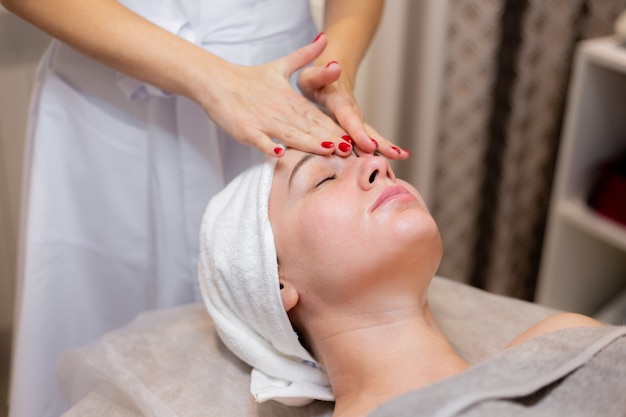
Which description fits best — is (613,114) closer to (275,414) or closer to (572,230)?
(572,230)

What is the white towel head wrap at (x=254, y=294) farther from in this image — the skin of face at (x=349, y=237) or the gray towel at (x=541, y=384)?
the gray towel at (x=541, y=384)

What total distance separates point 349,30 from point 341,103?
0.21 m

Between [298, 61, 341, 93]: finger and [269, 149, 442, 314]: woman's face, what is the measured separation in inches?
6.1

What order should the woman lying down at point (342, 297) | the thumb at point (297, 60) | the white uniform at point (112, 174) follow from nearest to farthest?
1. the woman lying down at point (342, 297)
2. the thumb at point (297, 60)
3. the white uniform at point (112, 174)

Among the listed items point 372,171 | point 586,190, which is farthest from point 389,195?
point 586,190

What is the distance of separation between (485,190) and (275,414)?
135cm

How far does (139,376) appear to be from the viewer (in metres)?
1.27

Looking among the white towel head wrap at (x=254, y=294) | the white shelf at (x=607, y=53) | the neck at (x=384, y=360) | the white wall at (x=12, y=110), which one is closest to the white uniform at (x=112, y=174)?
the white towel head wrap at (x=254, y=294)

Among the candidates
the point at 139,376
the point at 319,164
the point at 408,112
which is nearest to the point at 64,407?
the point at 139,376

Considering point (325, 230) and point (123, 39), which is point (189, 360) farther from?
point (123, 39)

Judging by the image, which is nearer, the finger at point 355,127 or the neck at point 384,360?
the neck at point 384,360

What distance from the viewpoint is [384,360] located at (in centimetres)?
115

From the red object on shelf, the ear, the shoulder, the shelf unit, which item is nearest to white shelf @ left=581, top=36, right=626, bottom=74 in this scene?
the shelf unit

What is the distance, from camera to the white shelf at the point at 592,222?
1.99 meters
